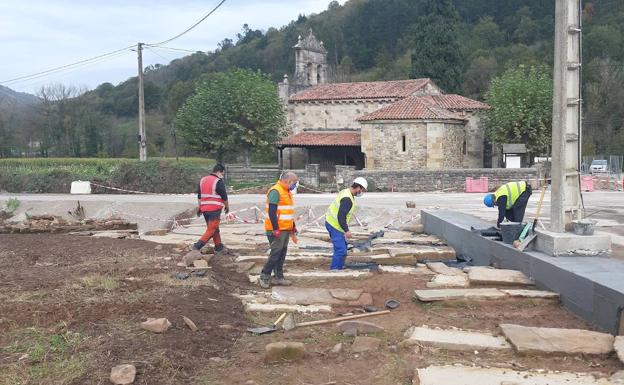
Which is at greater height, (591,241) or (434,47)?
(434,47)

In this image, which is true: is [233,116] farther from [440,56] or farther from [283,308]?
[283,308]

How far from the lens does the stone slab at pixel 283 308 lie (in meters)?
7.47

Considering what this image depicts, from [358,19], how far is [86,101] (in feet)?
138

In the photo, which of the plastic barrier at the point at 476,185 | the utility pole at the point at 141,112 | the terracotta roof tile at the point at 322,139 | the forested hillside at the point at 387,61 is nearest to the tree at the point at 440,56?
the forested hillside at the point at 387,61

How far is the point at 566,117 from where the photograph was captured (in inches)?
322

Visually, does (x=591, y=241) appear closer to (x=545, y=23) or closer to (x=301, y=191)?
(x=301, y=191)

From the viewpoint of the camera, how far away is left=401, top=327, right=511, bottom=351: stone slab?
19.3ft

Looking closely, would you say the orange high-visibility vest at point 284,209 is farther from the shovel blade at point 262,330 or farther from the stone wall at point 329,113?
the stone wall at point 329,113

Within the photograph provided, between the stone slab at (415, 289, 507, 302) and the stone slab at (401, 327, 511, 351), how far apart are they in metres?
1.12

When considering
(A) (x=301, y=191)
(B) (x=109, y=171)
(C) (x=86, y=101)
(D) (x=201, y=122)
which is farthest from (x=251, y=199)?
(C) (x=86, y=101)

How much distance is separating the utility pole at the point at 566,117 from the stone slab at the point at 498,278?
82cm

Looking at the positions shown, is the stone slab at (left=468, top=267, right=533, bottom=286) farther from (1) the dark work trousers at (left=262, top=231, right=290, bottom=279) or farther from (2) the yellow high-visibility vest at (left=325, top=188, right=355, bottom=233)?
(1) the dark work trousers at (left=262, top=231, right=290, bottom=279)

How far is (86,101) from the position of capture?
73062mm

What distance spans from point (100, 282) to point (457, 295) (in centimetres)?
485
